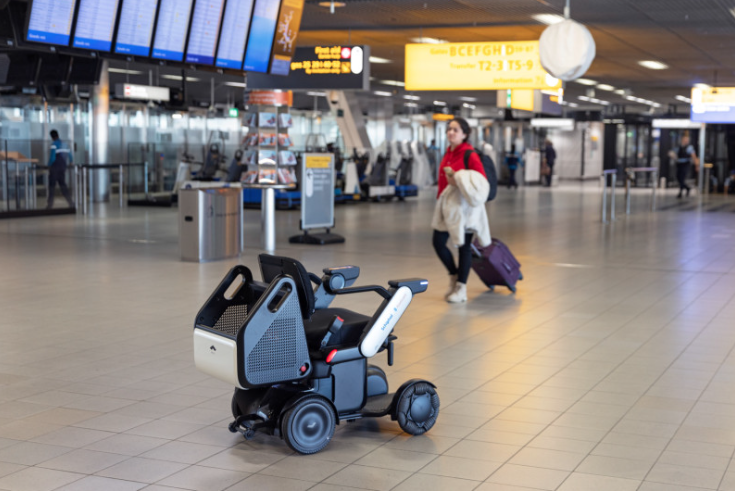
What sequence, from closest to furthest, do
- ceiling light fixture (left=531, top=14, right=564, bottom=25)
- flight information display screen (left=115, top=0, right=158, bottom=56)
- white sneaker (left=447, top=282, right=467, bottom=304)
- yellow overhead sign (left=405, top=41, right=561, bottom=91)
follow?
white sneaker (left=447, top=282, right=467, bottom=304), flight information display screen (left=115, top=0, right=158, bottom=56), yellow overhead sign (left=405, top=41, right=561, bottom=91), ceiling light fixture (left=531, top=14, right=564, bottom=25)

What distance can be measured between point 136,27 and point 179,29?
0.53 metres

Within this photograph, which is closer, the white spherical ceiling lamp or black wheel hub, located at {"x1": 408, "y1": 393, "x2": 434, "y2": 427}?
black wheel hub, located at {"x1": 408, "y1": 393, "x2": 434, "y2": 427}

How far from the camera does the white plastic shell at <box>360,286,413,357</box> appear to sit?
12.5 feet

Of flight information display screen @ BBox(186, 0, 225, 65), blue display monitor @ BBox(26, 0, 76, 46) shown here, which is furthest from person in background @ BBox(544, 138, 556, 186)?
blue display monitor @ BBox(26, 0, 76, 46)

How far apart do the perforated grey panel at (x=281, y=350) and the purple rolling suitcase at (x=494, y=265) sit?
451 cm

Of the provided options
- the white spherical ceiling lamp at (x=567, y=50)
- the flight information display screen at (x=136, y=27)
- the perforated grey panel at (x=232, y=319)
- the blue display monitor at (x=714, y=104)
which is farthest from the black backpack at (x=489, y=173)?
the blue display monitor at (x=714, y=104)

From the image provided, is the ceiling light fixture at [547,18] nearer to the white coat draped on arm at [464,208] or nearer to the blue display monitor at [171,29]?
the blue display monitor at [171,29]

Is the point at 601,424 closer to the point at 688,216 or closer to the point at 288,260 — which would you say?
the point at 288,260

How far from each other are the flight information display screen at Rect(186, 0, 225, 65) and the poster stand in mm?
3106

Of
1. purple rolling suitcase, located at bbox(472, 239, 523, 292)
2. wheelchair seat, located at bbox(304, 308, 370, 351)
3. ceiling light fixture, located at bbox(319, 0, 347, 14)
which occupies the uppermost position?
ceiling light fixture, located at bbox(319, 0, 347, 14)

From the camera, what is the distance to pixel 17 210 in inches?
637

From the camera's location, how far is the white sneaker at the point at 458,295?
7707 mm

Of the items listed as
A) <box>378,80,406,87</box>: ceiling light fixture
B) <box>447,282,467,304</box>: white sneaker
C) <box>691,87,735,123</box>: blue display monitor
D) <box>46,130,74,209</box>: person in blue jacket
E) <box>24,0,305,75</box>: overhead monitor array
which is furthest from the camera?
<box>378,80,406,87</box>: ceiling light fixture

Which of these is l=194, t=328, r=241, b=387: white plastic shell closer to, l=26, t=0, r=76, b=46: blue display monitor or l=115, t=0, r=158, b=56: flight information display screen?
l=26, t=0, r=76, b=46: blue display monitor
